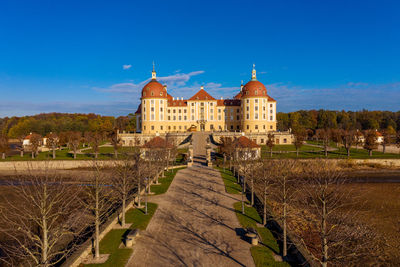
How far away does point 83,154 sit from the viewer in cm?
5016

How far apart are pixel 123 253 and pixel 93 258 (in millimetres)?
1380

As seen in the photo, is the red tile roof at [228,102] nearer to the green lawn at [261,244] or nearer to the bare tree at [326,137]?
the bare tree at [326,137]

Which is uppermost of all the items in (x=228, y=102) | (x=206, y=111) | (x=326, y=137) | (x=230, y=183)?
(x=228, y=102)

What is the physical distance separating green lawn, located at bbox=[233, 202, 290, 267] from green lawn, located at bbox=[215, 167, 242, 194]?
535 centimetres

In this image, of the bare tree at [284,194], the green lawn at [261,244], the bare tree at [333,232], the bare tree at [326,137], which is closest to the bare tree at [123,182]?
the green lawn at [261,244]

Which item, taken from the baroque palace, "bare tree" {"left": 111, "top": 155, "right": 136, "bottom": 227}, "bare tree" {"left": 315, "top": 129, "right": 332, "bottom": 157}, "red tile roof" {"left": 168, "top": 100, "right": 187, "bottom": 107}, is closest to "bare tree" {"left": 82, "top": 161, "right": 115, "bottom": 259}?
A: "bare tree" {"left": 111, "top": 155, "right": 136, "bottom": 227}

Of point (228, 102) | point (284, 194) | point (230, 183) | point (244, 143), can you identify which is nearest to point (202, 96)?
point (228, 102)

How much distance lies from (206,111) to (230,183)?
49.4 meters

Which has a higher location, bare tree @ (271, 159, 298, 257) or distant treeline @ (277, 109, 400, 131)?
distant treeline @ (277, 109, 400, 131)

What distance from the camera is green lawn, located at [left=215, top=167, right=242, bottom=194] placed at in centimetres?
2492

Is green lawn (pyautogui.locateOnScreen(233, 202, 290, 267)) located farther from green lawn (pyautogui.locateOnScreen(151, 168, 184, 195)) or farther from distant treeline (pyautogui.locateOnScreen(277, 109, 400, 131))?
distant treeline (pyautogui.locateOnScreen(277, 109, 400, 131))

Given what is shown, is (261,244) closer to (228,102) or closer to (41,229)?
(41,229)

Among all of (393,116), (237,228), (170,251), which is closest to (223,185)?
(237,228)

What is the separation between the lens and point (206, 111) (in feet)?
249
